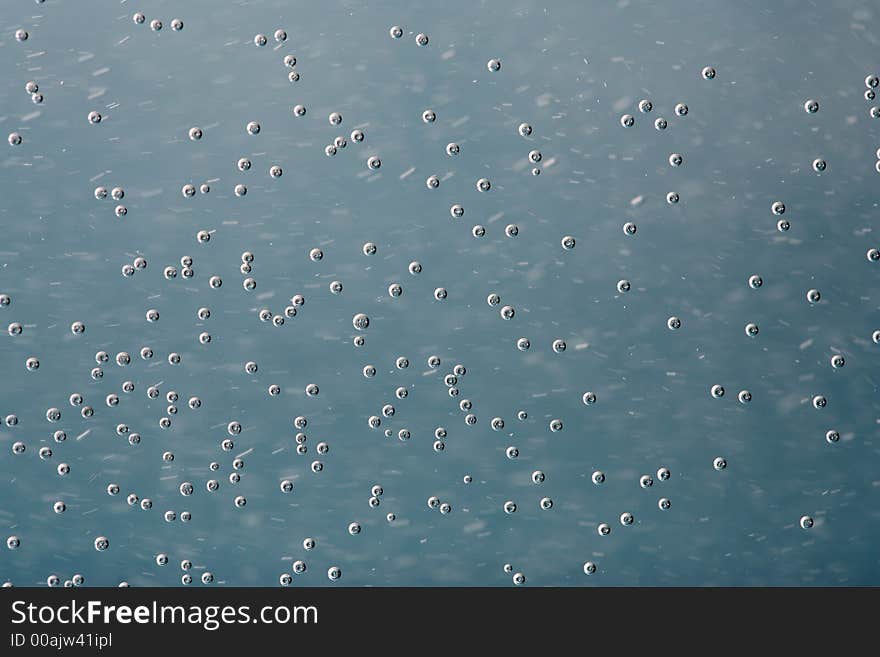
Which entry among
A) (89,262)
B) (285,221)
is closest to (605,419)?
(285,221)

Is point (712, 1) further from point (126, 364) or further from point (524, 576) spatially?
point (126, 364)

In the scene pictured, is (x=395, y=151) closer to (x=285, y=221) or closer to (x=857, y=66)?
(x=285, y=221)

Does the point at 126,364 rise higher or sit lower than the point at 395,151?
lower

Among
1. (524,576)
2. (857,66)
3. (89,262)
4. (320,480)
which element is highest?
(857,66)

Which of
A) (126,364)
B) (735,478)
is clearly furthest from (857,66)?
(126,364)

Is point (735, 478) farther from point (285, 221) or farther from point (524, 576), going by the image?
point (285, 221)

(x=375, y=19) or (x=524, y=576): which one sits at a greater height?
(x=375, y=19)

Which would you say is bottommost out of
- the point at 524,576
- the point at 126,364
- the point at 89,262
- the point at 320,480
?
the point at 524,576

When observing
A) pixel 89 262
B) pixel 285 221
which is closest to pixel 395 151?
pixel 285 221
